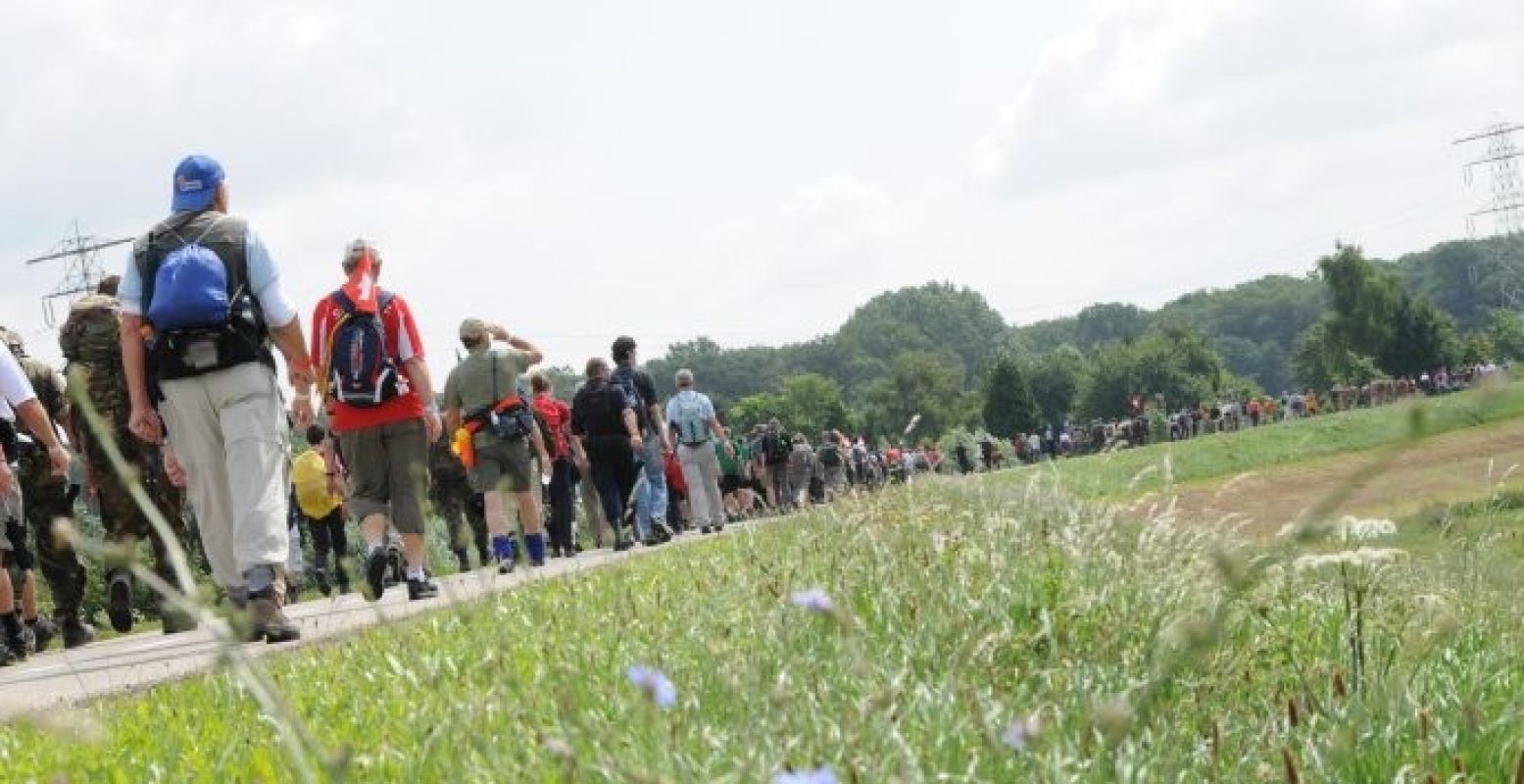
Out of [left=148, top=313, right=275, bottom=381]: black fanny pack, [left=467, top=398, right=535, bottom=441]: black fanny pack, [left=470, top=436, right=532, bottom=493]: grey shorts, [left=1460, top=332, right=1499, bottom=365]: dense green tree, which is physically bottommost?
[left=1460, top=332, right=1499, bottom=365]: dense green tree

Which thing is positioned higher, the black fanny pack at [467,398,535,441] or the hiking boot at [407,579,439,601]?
the black fanny pack at [467,398,535,441]

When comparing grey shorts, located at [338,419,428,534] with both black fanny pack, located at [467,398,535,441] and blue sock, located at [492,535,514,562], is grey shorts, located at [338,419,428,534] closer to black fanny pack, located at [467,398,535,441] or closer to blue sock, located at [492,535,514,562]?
black fanny pack, located at [467,398,535,441]

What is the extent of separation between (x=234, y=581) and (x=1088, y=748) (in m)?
5.79

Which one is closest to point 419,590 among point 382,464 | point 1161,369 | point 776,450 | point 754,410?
point 382,464

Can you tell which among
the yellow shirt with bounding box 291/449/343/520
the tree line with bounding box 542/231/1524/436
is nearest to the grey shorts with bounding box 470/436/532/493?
the yellow shirt with bounding box 291/449/343/520

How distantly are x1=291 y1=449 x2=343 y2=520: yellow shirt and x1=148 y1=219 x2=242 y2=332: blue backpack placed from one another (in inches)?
330

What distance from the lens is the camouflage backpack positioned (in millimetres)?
11320

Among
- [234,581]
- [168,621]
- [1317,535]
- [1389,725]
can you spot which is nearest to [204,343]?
[234,581]

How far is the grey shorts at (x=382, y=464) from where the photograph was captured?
10133 millimetres

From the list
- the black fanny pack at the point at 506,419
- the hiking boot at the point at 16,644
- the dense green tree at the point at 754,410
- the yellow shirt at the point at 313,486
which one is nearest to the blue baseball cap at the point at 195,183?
the hiking boot at the point at 16,644

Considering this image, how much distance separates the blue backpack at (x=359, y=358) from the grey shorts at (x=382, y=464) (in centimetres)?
21

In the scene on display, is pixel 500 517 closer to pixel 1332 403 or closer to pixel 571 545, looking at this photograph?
pixel 571 545

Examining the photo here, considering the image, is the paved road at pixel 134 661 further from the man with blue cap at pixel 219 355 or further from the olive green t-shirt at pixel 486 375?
the olive green t-shirt at pixel 486 375

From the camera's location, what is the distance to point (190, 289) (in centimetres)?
796
